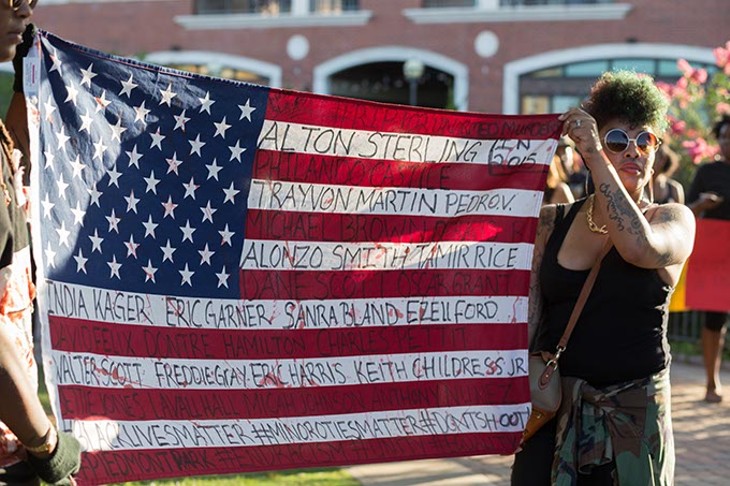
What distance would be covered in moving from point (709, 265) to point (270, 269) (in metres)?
7.37

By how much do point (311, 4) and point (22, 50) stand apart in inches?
1316

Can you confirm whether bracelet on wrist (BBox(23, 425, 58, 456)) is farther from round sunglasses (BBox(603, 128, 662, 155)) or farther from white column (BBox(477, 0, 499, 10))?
white column (BBox(477, 0, 499, 10))

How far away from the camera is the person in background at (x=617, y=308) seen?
3945mm

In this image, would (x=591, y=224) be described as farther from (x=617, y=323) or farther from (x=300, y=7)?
(x=300, y=7)

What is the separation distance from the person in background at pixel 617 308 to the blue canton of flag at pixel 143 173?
44.3 inches

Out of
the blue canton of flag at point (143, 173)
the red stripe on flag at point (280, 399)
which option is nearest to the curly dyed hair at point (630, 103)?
the red stripe on flag at point (280, 399)

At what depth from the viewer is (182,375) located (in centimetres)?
393

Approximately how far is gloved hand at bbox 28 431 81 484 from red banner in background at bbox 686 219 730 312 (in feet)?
27.3

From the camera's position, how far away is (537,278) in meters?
4.37

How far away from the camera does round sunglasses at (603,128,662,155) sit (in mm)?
4078

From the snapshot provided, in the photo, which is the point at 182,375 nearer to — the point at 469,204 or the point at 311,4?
the point at 469,204

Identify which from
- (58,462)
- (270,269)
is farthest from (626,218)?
A: (58,462)

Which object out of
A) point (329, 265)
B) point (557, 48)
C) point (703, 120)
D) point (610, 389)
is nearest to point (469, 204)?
point (329, 265)

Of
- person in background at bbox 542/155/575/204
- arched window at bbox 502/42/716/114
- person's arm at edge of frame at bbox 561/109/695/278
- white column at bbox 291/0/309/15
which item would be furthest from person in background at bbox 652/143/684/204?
white column at bbox 291/0/309/15
